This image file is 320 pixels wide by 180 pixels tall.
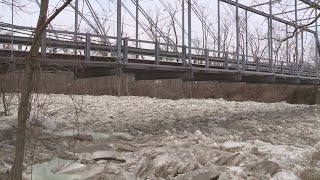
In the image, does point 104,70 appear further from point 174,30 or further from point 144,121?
point 174,30

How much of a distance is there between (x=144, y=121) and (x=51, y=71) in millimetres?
10003

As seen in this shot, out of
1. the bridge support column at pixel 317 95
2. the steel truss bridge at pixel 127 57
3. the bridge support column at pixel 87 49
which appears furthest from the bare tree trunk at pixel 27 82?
the bridge support column at pixel 317 95

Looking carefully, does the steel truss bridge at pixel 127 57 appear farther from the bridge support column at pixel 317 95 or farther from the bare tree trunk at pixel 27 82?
the bridge support column at pixel 317 95

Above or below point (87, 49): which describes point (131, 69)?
below

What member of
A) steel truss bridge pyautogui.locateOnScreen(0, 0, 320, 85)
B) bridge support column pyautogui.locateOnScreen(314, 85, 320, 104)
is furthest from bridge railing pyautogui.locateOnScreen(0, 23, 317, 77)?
Result: bridge support column pyautogui.locateOnScreen(314, 85, 320, 104)

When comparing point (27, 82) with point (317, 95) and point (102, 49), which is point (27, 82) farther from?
point (317, 95)

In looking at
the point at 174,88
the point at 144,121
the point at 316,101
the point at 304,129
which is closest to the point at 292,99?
the point at 316,101

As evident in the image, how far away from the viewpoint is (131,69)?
45.5ft

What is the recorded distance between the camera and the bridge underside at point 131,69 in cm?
811

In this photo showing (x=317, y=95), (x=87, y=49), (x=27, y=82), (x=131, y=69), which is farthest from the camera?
(x=317, y=95)

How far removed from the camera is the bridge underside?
8109 millimetres

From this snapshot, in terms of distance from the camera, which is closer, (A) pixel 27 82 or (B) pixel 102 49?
(A) pixel 27 82

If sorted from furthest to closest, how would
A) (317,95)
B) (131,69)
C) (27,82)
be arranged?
(317,95) → (131,69) → (27,82)

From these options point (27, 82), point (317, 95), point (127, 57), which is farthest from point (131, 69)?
point (317, 95)
